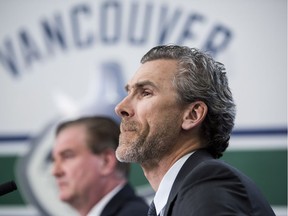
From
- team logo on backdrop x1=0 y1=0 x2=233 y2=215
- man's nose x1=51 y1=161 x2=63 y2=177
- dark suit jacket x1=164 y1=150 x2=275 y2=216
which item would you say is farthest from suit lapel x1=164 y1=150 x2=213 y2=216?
team logo on backdrop x1=0 y1=0 x2=233 y2=215

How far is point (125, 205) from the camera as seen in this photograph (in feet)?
6.08

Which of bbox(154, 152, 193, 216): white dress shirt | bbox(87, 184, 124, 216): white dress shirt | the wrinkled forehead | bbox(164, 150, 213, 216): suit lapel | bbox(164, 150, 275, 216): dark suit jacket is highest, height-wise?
the wrinkled forehead

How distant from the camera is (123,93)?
96.2 inches

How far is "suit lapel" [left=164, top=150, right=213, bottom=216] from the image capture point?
3.45 ft

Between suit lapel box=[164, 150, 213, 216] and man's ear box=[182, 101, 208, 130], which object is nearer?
suit lapel box=[164, 150, 213, 216]

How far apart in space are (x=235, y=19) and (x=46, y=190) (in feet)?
3.32

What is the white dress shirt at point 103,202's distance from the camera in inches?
76.4

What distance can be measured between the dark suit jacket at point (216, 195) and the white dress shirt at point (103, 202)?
91cm

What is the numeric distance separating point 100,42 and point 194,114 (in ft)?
4.27

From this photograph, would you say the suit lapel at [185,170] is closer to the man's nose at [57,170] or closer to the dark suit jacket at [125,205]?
the dark suit jacket at [125,205]

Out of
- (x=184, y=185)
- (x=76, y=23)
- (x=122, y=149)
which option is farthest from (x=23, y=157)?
(x=184, y=185)

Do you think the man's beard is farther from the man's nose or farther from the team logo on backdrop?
the team logo on backdrop

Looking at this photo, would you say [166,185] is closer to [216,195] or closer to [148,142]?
[148,142]

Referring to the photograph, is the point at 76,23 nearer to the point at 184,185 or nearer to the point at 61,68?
the point at 61,68
